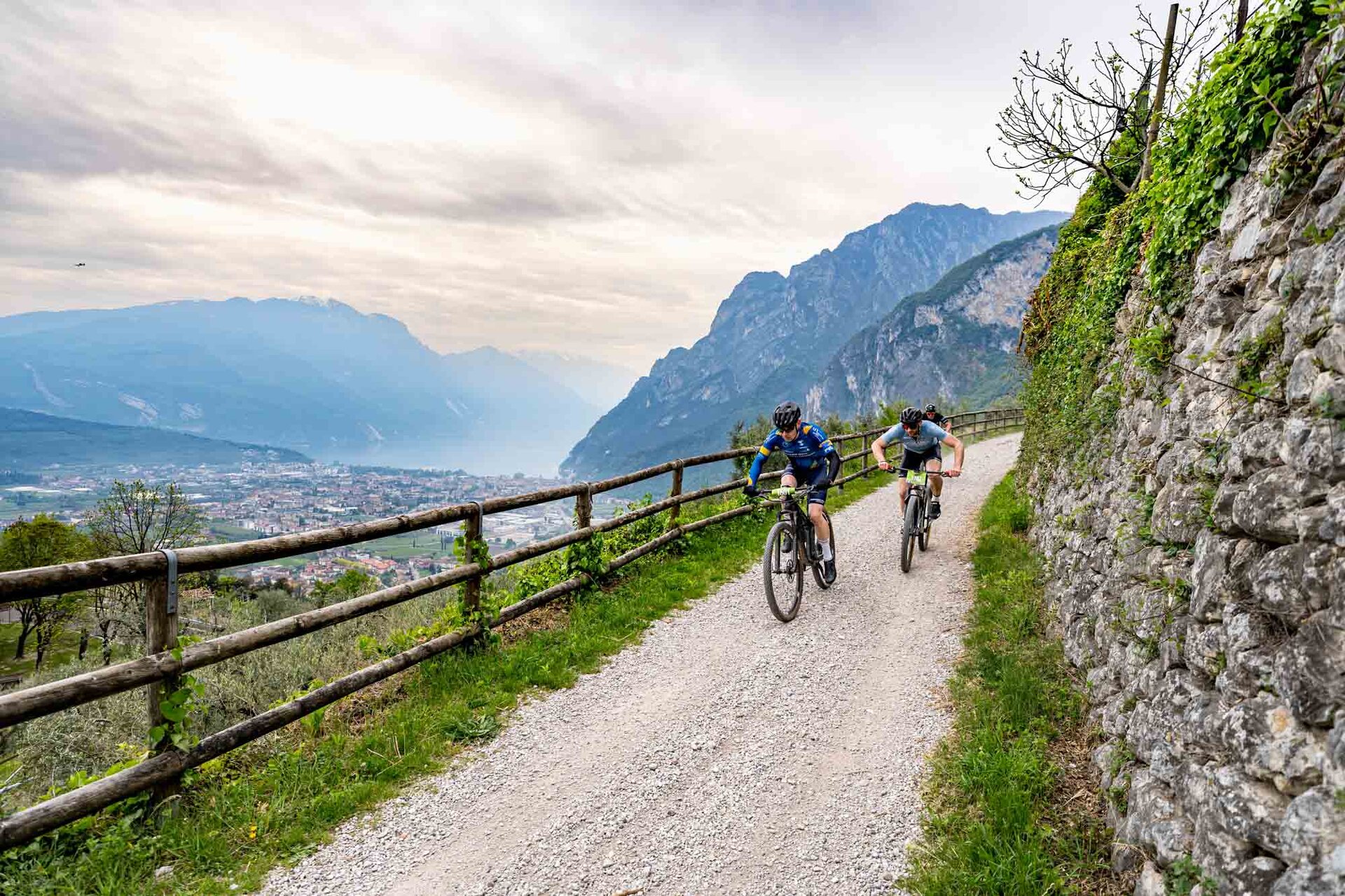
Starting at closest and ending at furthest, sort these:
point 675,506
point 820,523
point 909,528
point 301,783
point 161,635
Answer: point 161,635, point 301,783, point 820,523, point 909,528, point 675,506

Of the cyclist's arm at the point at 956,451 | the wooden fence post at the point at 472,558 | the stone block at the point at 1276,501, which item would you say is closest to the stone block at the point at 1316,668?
the stone block at the point at 1276,501

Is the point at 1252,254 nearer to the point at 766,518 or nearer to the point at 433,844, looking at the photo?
the point at 433,844

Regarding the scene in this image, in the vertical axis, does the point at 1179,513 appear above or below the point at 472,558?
above

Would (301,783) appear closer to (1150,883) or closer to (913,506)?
(1150,883)

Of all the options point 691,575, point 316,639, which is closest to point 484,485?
point 316,639

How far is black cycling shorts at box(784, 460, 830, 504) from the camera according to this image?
7848 millimetres

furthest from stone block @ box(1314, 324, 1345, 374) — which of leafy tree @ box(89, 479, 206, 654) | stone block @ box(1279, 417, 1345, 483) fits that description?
leafy tree @ box(89, 479, 206, 654)

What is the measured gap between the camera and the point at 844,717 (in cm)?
541

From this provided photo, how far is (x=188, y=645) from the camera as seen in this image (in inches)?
160

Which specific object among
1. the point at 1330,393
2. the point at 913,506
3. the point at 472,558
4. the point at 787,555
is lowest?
the point at 787,555

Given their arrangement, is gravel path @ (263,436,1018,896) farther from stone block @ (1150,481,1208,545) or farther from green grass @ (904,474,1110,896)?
stone block @ (1150,481,1208,545)

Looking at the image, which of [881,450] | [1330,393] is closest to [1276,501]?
[1330,393]

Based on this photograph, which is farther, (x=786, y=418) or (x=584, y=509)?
(x=584, y=509)

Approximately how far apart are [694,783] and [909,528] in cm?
591
